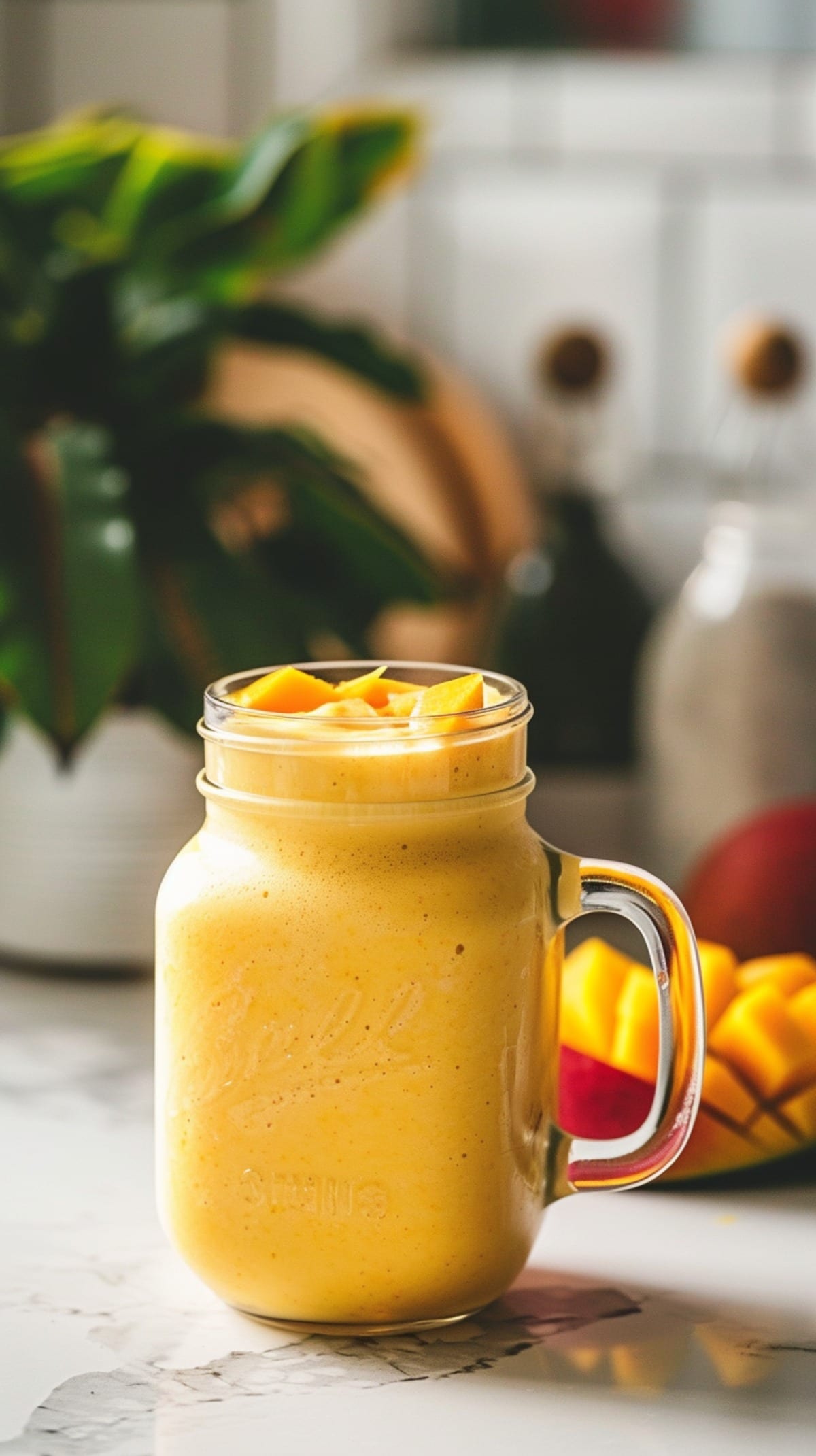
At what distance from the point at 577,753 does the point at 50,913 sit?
42 cm

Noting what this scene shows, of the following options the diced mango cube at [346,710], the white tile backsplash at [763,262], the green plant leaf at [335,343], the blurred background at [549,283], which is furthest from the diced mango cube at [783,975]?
the white tile backsplash at [763,262]

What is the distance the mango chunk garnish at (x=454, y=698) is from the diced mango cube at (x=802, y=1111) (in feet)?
0.77

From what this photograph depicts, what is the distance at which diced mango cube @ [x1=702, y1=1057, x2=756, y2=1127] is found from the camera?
2.17 ft

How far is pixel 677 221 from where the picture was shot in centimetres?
155

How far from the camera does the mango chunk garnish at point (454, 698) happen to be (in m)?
0.53

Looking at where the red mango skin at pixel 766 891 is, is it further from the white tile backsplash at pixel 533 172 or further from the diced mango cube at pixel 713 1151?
the white tile backsplash at pixel 533 172

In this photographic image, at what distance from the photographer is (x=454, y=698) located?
533mm

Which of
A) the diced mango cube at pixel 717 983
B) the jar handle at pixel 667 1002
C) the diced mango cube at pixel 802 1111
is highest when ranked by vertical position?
the jar handle at pixel 667 1002

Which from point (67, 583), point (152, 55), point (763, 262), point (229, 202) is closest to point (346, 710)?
point (67, 583)

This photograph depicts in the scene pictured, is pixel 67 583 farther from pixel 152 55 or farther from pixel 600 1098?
pixel 152 55

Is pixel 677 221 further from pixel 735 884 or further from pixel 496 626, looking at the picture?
pixel 735 884

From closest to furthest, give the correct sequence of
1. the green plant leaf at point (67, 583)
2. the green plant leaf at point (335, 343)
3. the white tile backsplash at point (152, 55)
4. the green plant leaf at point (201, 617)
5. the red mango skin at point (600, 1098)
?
the red mango skin at point (600, 1098), the green plant leaf at point (67, 583), the green plant leaf at point (201, 617), the green plant leaf at point (335, 343), the white tile backsplash at point (152, 55)

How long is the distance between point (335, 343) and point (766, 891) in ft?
1.49

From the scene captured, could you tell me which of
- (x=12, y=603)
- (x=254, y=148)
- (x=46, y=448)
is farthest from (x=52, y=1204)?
(x=254, y=148)
